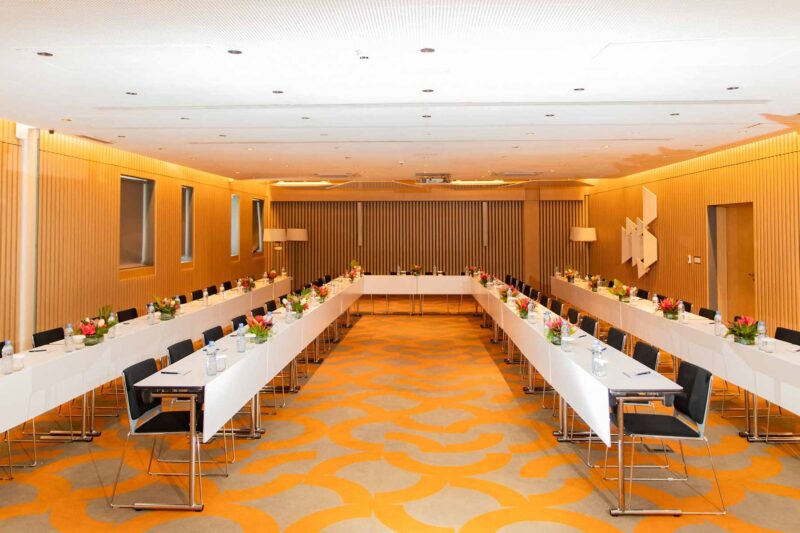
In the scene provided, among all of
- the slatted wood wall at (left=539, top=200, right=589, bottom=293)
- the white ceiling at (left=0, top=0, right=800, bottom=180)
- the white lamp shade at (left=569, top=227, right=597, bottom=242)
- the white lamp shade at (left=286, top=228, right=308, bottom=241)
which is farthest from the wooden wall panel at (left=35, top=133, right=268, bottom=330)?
the slatted wood wall at (left=539, top=200, right=589, bottom=293)

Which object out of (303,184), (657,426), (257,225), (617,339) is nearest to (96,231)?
(617,339)

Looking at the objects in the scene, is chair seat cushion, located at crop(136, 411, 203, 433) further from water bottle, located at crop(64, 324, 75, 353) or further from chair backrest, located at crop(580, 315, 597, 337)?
chair backrest, located at crop(580, 315, 597, 337)

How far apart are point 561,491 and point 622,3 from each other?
3448 mm

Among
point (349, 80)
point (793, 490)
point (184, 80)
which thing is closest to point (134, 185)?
point (184, 80)

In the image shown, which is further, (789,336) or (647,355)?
(789,336)

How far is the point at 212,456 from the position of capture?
5.12m

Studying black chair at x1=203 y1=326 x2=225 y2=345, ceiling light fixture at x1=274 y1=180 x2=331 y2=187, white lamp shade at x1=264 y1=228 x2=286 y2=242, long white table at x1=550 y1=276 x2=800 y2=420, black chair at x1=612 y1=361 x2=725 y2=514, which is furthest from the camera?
ceiling light fixture at x1=274 y1=180 x2=331 y2=187

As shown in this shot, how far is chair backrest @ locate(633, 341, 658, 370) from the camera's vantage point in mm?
5188

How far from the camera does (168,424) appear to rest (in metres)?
4.46

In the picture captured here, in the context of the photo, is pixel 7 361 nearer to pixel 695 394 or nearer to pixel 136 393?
pixel 136 393

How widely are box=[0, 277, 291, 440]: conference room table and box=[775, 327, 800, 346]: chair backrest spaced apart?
6.91 meters

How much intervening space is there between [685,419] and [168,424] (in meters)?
4.09

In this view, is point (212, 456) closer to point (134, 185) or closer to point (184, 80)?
point (184, 80)

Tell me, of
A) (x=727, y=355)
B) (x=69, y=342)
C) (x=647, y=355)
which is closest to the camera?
(x=647, y=355)
